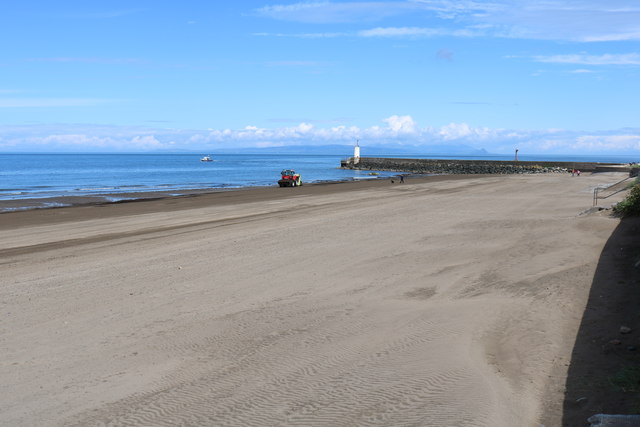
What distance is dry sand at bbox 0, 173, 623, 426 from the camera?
5840mm

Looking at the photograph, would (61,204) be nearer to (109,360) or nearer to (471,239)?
(471,239)

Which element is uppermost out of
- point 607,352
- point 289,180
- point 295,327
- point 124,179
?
point 289,180

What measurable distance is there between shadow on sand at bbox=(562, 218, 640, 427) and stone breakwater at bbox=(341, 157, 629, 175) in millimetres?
74446

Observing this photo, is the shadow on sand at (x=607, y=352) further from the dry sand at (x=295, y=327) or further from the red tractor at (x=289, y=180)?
the red tractor at (x=289, y=180)

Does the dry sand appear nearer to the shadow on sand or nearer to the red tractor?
the shadow on sand

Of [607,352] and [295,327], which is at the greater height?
[607,352]

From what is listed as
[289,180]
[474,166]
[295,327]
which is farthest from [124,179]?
[295,327]

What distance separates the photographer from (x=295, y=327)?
8.42 m

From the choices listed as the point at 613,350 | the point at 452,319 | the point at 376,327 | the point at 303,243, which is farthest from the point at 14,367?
the point at 303,243

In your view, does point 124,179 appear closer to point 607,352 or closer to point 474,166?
point 474,166

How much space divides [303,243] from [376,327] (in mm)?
7811

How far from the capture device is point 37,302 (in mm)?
9859

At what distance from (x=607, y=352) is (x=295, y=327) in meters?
4.05

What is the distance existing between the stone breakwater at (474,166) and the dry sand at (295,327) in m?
71.8
